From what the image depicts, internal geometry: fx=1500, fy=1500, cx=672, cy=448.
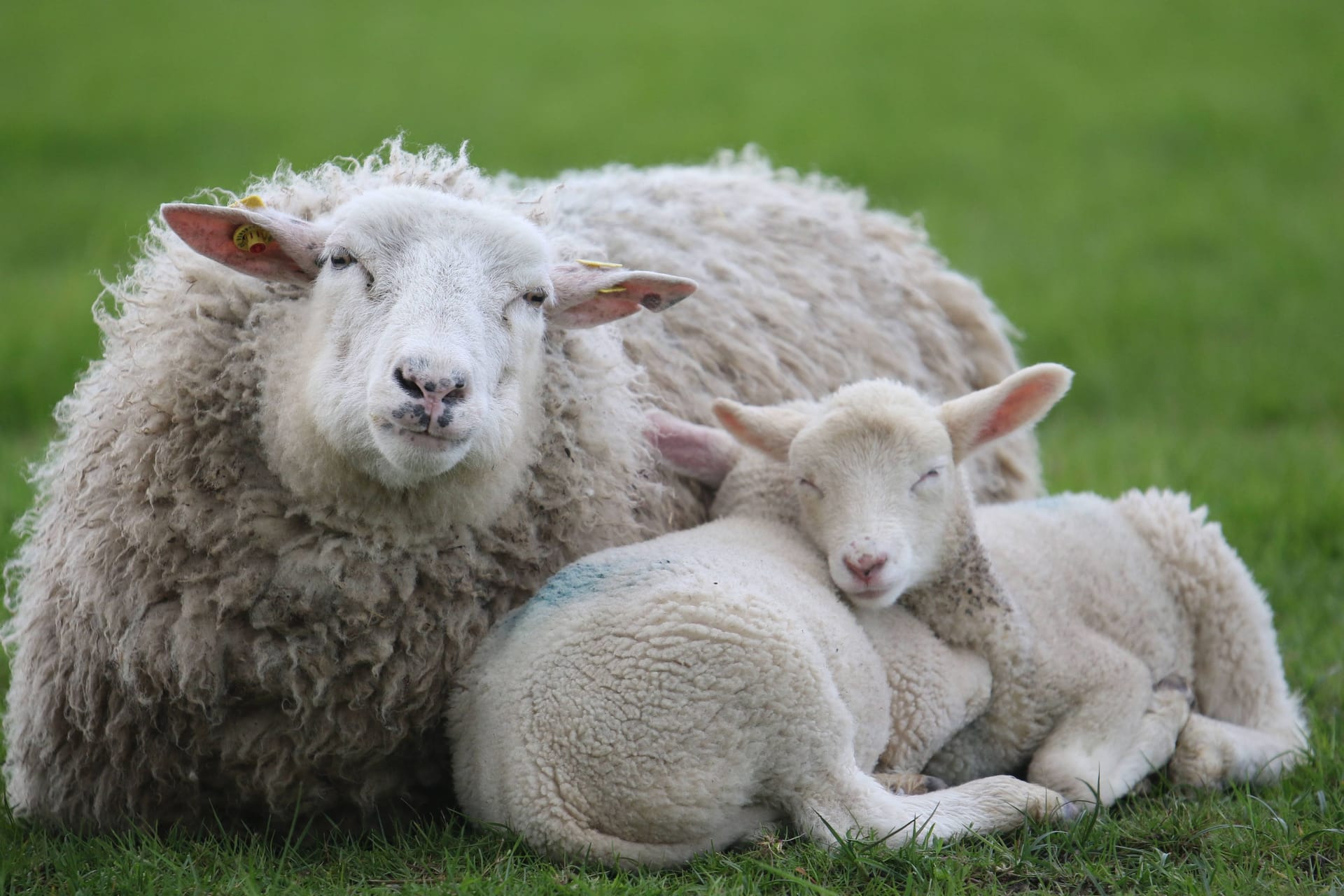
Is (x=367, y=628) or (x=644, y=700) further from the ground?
(x=367, y=628)

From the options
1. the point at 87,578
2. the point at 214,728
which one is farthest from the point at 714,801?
the point at 87,578

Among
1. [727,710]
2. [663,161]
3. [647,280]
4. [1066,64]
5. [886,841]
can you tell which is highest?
[1066,64]

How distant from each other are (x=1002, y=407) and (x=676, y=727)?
1278 mm

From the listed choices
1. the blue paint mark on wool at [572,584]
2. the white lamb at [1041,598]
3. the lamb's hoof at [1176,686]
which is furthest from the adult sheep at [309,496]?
the lamb's hoof at [1176,686]

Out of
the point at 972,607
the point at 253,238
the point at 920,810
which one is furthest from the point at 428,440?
the point at 972,607

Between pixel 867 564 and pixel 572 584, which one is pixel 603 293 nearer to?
pixel 572 584

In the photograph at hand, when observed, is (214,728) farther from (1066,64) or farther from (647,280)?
(1066,64)

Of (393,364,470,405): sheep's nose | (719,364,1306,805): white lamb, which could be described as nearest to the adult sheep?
(393,364,470,405): sheep's nose

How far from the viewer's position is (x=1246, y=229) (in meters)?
11.0

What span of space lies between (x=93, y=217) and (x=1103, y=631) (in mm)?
8902

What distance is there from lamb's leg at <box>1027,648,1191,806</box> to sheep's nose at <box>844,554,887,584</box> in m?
0.66

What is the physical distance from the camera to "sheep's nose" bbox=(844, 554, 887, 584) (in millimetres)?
3418

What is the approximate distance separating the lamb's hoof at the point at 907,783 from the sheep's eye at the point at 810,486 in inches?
26.2

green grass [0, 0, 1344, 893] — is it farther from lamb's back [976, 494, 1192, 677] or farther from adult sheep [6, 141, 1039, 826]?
lamb's back [976, 494, 1192, 677]
